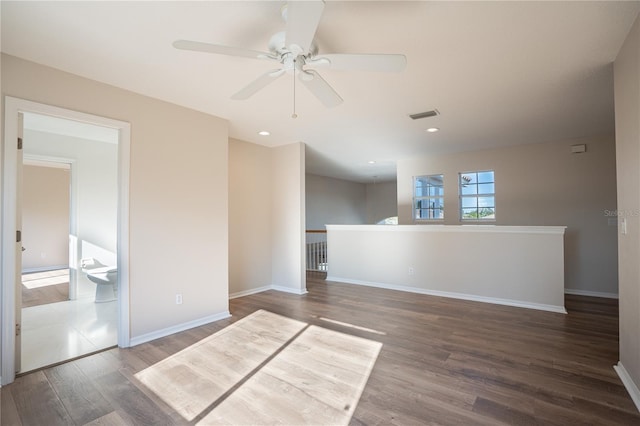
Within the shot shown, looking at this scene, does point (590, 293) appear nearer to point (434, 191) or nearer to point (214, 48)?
point (434, 191)

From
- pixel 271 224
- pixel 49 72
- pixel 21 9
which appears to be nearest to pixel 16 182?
pixel 49 72

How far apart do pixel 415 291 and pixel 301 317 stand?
2222 millimetres

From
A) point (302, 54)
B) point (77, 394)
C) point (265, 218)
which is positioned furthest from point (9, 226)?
point (265, 218)

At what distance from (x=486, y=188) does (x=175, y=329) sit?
5.67 metres

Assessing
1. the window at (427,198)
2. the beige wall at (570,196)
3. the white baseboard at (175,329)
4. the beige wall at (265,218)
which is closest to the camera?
the white baseboard at (175,329)

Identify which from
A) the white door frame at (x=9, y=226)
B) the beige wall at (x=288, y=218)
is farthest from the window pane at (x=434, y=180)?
the white door frame at (x=9, y=226)

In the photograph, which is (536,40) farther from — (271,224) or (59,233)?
(59,233)

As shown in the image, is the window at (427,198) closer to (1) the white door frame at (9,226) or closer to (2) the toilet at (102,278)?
(2) the toilet at (102,278)

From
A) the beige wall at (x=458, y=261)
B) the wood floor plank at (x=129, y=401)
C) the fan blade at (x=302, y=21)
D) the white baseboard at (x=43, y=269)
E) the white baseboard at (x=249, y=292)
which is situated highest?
the fan blade at (x=302, y=21)

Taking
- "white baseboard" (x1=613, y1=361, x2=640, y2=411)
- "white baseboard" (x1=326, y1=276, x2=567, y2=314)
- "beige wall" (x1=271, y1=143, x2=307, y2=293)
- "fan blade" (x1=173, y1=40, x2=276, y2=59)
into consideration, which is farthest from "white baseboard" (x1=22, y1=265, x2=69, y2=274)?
"white baseboard" (x1=613, y1=361, x2=640, y2=411)

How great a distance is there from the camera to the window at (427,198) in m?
6.57

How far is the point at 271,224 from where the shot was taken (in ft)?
17.5

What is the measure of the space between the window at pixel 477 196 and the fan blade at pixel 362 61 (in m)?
4.76

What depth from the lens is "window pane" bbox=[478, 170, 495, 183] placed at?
18.8ft
